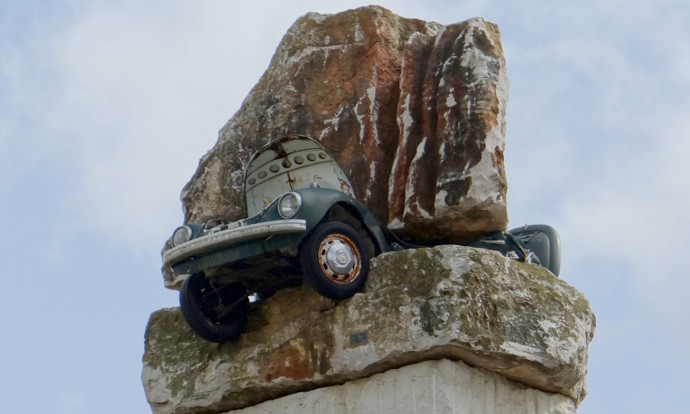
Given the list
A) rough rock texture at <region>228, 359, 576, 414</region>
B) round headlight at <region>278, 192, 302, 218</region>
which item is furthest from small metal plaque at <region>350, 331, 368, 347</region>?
round headlight at <region>278, 192, 302, 218</region>

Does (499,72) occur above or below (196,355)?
above

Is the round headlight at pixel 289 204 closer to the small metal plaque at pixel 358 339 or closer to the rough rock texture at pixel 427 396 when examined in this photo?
the small metal plaque at pixel 358 339

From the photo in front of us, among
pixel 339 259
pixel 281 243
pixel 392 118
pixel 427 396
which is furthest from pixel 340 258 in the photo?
pixel 392 118

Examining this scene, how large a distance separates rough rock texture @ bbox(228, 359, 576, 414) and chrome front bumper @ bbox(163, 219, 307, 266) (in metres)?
1.57

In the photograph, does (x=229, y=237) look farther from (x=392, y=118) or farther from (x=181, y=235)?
(x=392, y=118)

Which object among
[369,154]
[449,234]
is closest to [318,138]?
[369,154]

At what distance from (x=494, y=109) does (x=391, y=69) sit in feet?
5.14

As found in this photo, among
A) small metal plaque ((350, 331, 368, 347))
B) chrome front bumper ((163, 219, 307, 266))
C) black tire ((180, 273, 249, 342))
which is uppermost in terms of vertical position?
chrome front bumper ((163, 219, 307, 266))

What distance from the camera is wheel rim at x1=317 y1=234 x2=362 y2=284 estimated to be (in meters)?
14.9

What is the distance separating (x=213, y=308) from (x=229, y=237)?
1.28m

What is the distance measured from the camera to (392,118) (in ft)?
53.8

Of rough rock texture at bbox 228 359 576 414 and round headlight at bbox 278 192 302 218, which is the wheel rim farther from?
rough rock texture at bbox 228 359 576 414

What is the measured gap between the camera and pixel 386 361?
14.8 meters

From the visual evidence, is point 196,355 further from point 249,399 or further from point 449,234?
point 449,234
